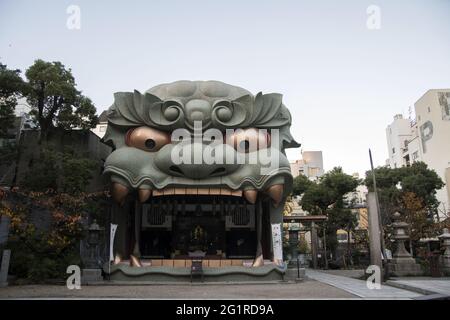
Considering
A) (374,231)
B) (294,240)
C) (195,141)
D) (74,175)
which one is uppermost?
(195,141)

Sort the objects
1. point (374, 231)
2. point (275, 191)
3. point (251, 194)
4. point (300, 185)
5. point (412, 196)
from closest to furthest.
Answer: point (374, 231)
point (251, 194)
point (275, 191)
point (412, 196)
point (300, 185)

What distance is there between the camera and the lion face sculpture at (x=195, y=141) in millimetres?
20672

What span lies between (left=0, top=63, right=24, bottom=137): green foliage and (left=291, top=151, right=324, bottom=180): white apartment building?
174 feet

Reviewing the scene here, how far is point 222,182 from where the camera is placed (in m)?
21.0

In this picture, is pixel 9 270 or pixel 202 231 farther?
pixel 202 231

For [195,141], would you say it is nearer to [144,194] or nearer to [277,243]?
[144,194]

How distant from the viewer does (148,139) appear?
21.5 metres

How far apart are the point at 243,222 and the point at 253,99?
24.6ft

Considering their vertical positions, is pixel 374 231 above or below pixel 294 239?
above

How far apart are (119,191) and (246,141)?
23.2ft

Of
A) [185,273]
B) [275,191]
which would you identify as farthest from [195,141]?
[185,273]
